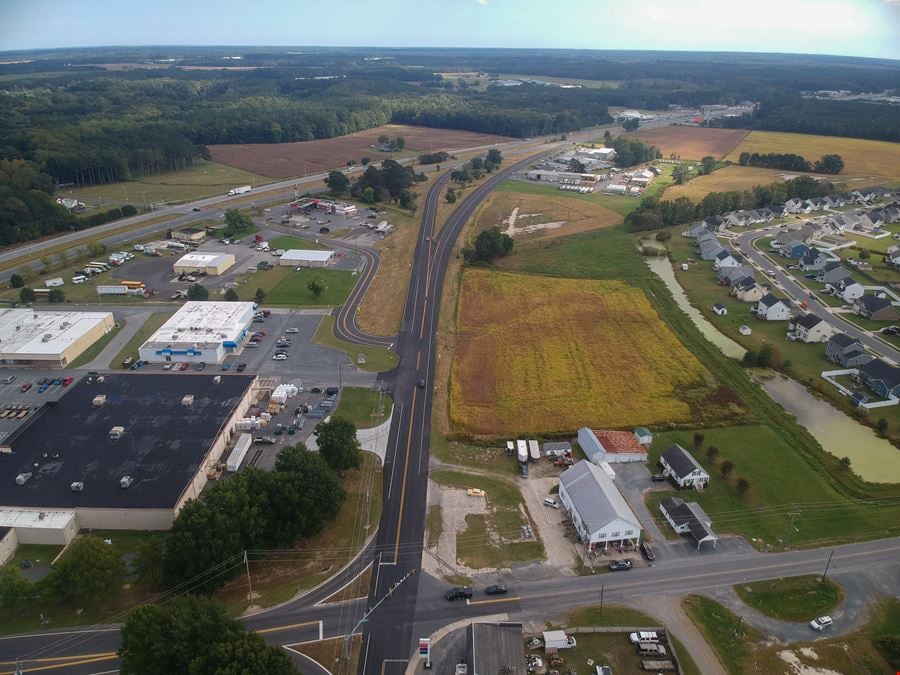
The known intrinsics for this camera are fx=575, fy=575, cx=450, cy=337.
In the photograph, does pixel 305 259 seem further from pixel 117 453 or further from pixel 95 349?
pixel 117 453

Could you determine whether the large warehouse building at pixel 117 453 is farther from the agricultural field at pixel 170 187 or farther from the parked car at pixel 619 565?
the agricultural field at pixel 170 187

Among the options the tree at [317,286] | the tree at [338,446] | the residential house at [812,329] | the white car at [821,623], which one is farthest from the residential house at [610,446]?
the tree at [317,286]

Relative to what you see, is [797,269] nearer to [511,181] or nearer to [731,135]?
[511,181]

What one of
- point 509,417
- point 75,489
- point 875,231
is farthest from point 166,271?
point 875,231

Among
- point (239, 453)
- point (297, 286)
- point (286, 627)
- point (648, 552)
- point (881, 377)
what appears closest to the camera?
point (286, 627)

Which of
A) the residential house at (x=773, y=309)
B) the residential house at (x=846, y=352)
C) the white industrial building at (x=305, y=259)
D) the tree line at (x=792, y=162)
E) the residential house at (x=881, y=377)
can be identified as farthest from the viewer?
the tree line at (x=792, y=162)

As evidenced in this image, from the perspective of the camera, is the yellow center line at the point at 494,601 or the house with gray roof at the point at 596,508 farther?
the house with gray roof at the point at 596,508

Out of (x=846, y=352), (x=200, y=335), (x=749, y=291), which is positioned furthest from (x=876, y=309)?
(x=200, y=335)
